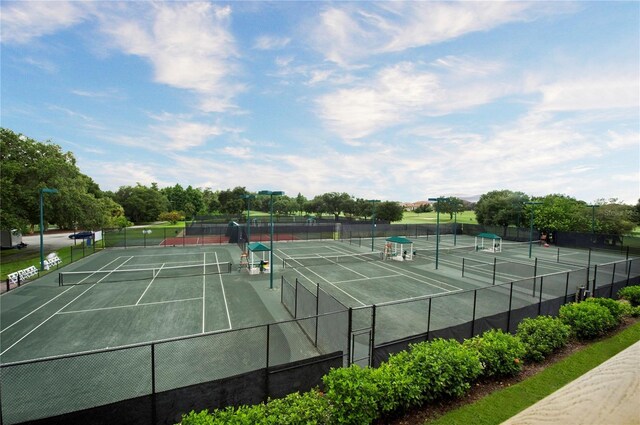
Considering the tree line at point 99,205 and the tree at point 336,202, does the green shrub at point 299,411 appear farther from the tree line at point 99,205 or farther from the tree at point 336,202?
the tree at point 336,202

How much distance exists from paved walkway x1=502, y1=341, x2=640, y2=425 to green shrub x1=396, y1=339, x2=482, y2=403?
1.18 metres

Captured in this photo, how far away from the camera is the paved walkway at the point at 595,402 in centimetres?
519

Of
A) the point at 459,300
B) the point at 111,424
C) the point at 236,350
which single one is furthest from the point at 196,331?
the point at 459,300

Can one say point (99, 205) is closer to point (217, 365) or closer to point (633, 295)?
point (217, 365)

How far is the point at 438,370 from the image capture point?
20.9 feet

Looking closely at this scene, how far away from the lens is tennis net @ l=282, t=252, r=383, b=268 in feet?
85.9

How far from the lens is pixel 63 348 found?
1071cm

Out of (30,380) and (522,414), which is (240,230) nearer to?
(30,380)

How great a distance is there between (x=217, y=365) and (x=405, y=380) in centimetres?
614

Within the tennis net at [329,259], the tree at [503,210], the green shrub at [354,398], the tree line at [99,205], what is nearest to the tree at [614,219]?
the tree line at [99,205]

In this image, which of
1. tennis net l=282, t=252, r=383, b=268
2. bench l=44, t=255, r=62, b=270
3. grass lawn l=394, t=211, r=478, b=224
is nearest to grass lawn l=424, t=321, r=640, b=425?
tennis net l=282, t=252, r=383, b=268

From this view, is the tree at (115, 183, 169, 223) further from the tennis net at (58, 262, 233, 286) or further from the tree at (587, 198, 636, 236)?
the tree at (587, 198, 636, 236)

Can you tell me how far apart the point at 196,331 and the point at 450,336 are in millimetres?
9639

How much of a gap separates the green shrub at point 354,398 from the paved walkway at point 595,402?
91.4 inches
